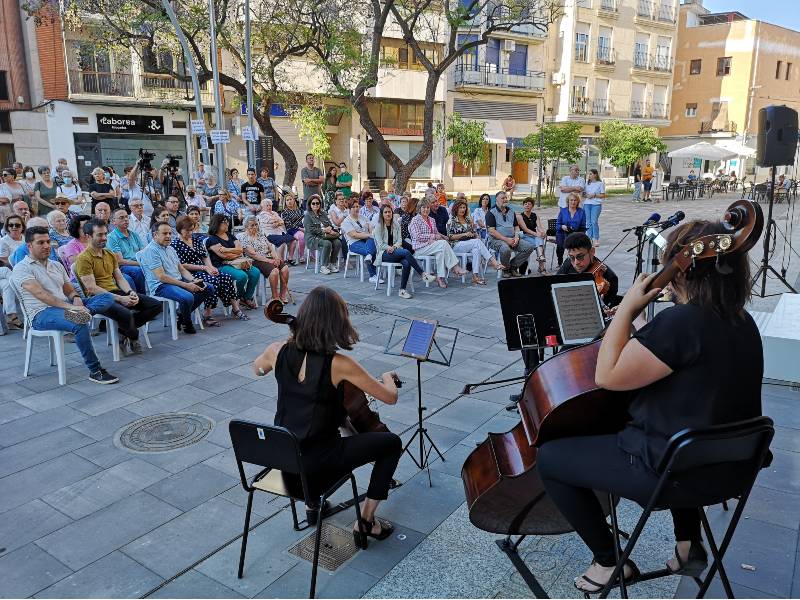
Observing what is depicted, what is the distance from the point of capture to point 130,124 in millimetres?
24484

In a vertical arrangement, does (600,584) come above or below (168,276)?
below

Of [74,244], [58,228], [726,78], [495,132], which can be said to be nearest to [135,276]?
[74,244]

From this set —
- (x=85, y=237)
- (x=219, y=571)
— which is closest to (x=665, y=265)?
(x=219, y=571)

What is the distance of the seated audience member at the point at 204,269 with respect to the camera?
25.3ft

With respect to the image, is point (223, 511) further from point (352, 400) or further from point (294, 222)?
point (294, 222)

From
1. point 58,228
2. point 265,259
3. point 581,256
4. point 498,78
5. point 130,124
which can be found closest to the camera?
point 581,256

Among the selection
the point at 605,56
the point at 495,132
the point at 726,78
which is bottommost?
the point at 495,132

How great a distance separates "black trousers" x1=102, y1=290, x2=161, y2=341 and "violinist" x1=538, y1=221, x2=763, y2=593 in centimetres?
513

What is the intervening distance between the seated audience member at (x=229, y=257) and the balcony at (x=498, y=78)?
26.1 metres

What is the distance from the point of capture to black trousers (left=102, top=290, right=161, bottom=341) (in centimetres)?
623

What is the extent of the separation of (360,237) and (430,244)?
1.23 metres

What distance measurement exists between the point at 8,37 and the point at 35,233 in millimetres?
22176

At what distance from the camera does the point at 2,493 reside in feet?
12.6

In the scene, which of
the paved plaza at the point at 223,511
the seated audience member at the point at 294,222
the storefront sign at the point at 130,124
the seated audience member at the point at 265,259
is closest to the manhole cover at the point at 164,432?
the paved plaza at the point at 223,511
